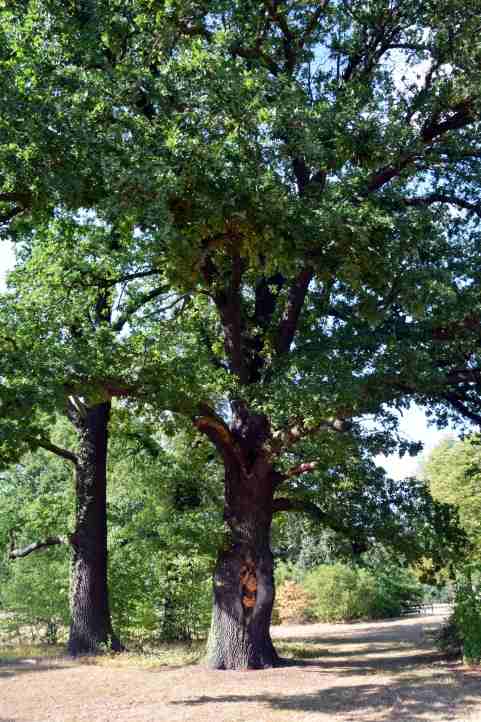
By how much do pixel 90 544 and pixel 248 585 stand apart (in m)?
4.49

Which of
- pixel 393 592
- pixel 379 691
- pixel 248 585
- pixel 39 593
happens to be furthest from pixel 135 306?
pixel 393 592

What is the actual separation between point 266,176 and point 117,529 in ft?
37.9

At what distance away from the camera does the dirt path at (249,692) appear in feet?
26.7

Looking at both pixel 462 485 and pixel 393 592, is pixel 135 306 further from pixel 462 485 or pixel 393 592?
pixel 462 485

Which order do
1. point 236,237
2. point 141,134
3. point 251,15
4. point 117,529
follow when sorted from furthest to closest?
1. point 117,529
2. point 251,15
3. point 236,237
4. point 141,134

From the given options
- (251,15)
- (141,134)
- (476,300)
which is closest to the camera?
(141,134)

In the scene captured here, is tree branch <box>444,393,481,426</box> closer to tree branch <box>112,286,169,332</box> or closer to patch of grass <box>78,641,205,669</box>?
tree branch <box>112,286,169,332</box>

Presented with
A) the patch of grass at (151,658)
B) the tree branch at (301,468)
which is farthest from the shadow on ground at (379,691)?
the tree branch at (301,468)

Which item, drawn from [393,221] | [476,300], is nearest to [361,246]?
[393,221]

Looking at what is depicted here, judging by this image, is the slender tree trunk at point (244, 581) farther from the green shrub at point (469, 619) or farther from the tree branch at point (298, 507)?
the green shrub at point (469, 619)

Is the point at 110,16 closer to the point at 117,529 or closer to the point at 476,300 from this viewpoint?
the point at 476,300

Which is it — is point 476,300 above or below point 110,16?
below

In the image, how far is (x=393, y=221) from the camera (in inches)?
377

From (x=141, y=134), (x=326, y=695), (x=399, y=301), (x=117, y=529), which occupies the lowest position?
(x=326, y=695)
